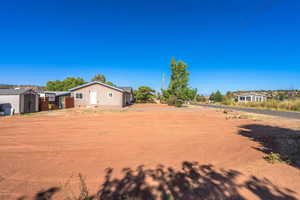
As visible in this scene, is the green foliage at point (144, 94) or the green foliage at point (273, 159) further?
the green foliage at point (144, 94)

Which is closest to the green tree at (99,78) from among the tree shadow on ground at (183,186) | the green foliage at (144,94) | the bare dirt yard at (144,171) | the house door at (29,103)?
the green foliage at (144,94)

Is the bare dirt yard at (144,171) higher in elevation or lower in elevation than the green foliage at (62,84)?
lower

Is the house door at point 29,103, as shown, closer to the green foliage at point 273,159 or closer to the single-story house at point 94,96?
the single-story house at point 94,96

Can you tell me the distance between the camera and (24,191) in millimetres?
2475

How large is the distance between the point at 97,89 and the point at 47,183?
19008mm

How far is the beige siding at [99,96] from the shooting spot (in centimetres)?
2053

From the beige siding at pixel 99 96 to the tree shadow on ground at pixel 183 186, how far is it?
1804 cm

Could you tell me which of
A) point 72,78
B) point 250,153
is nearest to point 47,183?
point 250,153

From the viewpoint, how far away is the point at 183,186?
2.64 metres

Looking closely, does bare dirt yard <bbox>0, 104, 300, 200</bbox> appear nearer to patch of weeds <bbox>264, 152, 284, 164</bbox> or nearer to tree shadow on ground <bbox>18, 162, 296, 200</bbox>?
tree shadow on ground <bbox>18, 162, 296, 200</bbox>

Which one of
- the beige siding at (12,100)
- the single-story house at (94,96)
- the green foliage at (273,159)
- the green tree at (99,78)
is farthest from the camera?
the green tree at (99,78)

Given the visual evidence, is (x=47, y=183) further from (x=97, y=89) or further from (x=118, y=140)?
(x=97, y=89)

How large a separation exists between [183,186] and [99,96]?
64.9 feet

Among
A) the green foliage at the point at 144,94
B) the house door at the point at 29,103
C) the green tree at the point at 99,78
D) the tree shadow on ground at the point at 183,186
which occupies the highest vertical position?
the green tree at the point at 99,78
